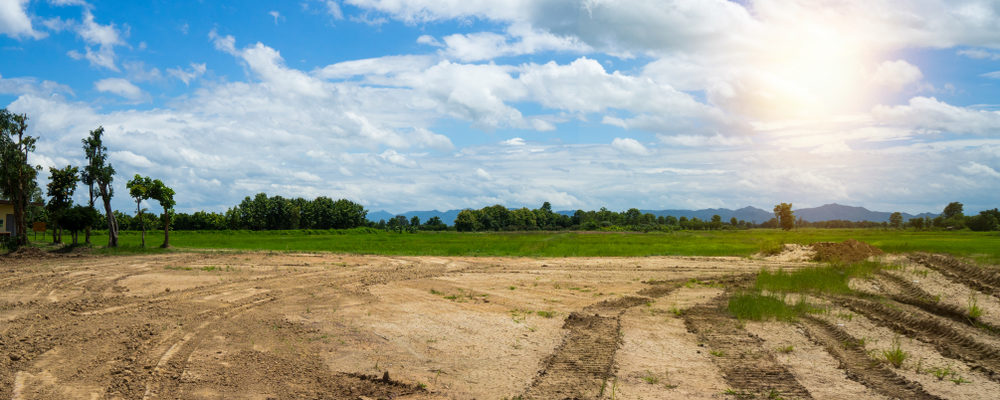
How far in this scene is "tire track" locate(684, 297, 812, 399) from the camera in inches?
320

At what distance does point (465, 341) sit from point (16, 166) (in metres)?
36.8

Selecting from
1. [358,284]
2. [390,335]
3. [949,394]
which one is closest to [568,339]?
[390,335]

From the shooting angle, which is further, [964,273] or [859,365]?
[964,273]

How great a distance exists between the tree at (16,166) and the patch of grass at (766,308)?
39.6 m

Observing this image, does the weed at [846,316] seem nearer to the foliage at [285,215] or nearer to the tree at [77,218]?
the tree at [77,218]

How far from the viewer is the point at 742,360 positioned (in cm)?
973

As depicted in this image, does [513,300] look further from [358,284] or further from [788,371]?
[788,371]

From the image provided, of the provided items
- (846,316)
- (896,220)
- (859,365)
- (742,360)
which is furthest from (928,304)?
(896,220)

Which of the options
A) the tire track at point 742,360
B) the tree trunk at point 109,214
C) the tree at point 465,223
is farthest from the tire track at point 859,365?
the tree at point 465,223

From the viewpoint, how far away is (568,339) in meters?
11.0

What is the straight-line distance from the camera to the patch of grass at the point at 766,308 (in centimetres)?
1355

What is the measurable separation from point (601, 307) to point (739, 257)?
23160mm

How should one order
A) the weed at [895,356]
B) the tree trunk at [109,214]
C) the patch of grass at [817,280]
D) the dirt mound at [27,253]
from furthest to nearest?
the tree trunk at [109,214], the dirt mound at [27,253], the patch of grass at [817,280], the weed at [895,356]

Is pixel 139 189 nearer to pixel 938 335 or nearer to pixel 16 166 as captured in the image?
pixel 16 166
